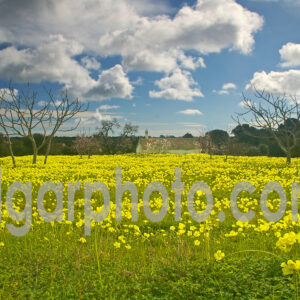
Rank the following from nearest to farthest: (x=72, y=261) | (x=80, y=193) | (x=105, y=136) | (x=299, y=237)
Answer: (x=299, y=237) < (x=72, y=261) < (x=80, y=193) < (x=105, y=136)

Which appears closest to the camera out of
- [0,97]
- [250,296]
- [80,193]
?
[250,296]

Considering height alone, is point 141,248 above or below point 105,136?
below

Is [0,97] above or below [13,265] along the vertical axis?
above

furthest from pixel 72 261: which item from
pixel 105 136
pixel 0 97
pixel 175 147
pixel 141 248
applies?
pixel 175 147

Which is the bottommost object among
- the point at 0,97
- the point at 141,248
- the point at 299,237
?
the point at 141,248

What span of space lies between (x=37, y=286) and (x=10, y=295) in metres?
0.33

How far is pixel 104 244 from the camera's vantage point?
547 centimetres

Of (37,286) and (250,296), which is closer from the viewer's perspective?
(250,296)

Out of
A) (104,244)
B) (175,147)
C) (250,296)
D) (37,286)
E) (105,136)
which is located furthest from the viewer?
(175,147)

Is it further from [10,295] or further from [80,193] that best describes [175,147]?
[10,295]

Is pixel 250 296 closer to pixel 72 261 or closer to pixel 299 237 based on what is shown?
pixel 299 237

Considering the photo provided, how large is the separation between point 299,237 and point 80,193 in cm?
1086

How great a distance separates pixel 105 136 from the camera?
63.4 meters

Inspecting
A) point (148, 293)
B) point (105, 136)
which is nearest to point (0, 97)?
point (148, 293)
